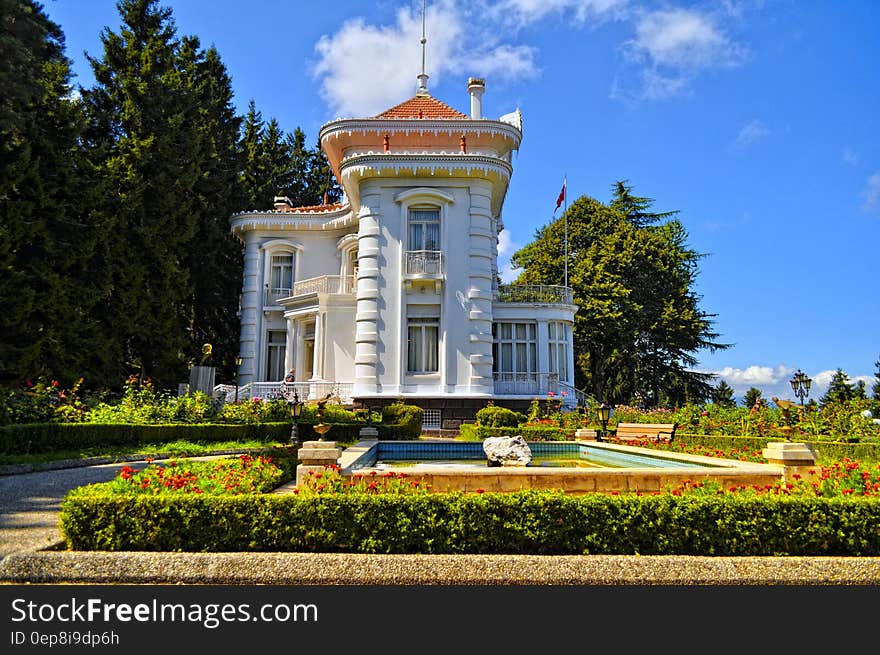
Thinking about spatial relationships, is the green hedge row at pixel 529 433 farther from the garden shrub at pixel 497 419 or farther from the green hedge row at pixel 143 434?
the green hedge row at pixel 143 434

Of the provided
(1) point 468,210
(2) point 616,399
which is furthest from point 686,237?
(1) point 468,210

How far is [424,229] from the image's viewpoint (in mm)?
23859

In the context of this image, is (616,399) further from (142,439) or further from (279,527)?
(279,527)

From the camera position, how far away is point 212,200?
107 ft

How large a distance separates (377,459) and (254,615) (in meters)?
9.86

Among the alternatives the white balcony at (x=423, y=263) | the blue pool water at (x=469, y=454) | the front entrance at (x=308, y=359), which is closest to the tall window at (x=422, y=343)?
the white balcony at (x=423, y=263)

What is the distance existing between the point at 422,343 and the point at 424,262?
3224 mm

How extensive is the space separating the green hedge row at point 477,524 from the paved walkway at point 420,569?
0.91ft

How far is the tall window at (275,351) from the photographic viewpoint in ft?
95.1

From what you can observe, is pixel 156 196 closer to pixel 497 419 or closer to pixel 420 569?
pixel 497 419

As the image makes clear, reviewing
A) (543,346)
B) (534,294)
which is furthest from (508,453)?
(534,294)

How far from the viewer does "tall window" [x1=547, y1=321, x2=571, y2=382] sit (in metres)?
25.9

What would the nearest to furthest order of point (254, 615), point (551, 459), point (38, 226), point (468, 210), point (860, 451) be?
point (254, 615), point (860, 451), point (551, 459), point (38, 226), point (468, 210)

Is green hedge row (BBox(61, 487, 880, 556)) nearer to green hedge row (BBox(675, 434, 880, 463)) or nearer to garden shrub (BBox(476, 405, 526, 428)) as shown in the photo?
green hedge row (BBox(675, 434, 880, 463))
